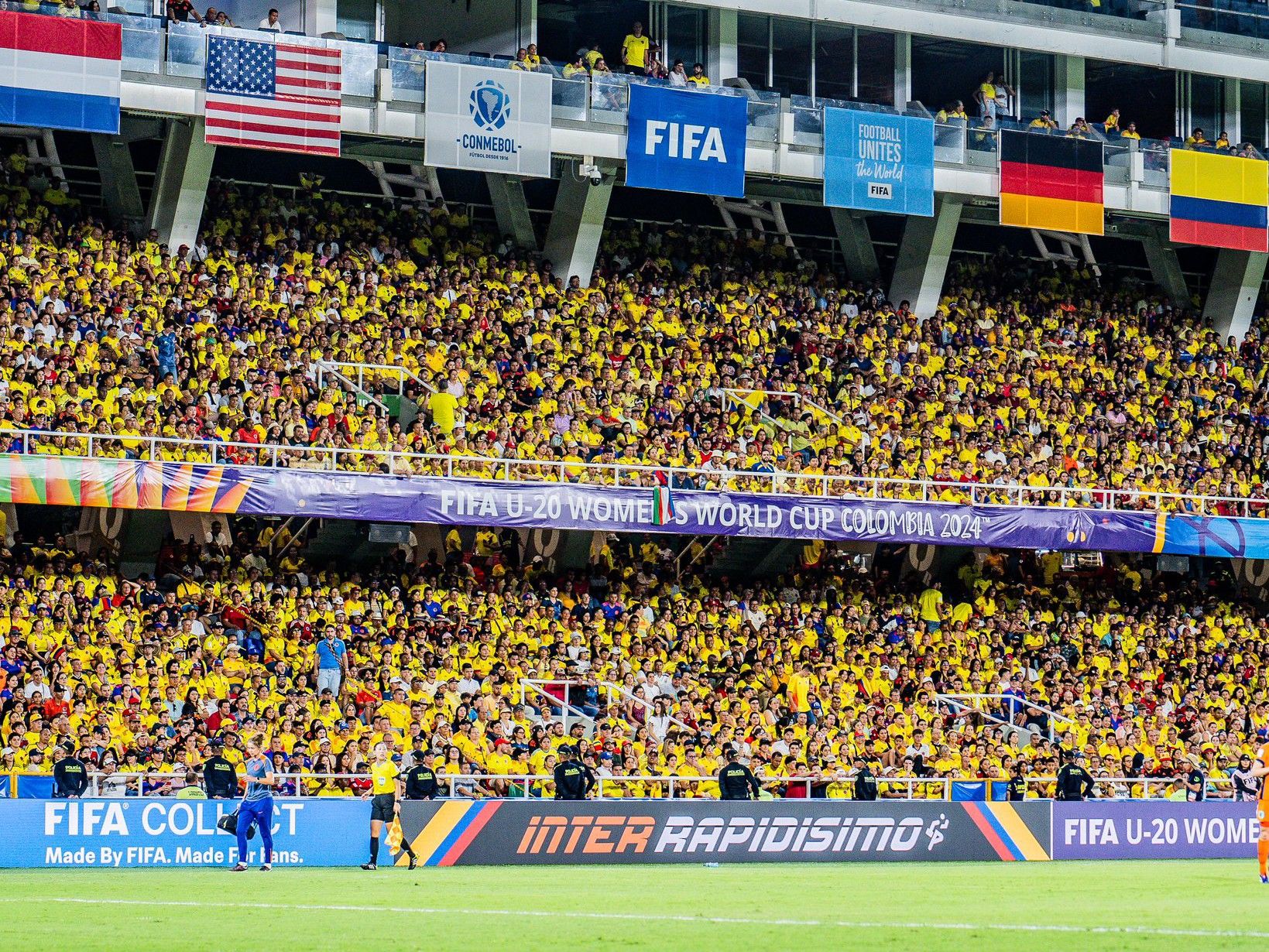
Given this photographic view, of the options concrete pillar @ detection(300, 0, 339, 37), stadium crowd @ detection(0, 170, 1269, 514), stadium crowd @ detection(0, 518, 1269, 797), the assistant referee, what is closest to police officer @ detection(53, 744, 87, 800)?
stadium crowd @ detection(0, 518, 1269, 797)

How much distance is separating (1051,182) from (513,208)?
1120 centimetres

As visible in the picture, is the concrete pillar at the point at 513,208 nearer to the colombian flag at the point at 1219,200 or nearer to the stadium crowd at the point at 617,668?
the stadium crowd at the point at 617,668

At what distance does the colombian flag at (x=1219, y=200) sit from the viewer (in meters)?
44.3

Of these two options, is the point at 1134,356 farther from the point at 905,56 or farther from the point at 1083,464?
the point at 905,56

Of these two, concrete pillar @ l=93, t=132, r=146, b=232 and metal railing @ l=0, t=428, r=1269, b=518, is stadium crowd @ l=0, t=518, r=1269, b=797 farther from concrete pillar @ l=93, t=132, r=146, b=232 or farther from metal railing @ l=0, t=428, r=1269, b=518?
concrete pillar @ l=93, t=132, r=146, b=232

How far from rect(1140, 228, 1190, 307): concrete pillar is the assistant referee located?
28079mm

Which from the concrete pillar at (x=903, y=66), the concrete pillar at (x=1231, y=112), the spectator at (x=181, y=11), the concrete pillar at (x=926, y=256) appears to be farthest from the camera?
the concrete pillar at (x=1231, y=112)

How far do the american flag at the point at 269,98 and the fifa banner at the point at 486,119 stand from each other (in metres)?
2.05

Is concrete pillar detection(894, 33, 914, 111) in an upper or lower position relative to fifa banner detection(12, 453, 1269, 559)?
upper

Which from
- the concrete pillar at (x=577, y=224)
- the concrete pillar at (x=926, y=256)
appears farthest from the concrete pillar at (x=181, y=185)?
the concrete pillar at (x=926, y=256)

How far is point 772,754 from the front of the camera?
3195cm

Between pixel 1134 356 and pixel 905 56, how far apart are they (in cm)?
811

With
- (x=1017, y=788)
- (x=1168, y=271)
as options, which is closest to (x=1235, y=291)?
(x=1168, y=271)

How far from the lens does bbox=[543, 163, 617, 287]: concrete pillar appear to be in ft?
132
